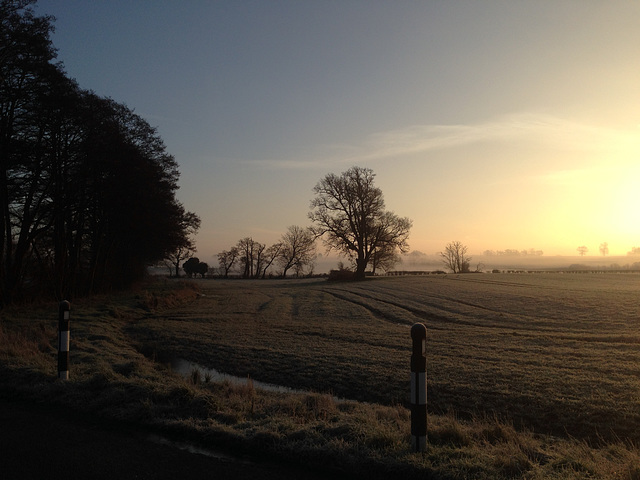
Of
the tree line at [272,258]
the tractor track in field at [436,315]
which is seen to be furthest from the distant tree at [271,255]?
the tractor track in field at [436,315]

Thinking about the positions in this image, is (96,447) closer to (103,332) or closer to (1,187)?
(103,332)

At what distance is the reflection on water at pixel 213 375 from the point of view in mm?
11141

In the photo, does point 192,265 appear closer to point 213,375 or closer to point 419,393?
point 213,375

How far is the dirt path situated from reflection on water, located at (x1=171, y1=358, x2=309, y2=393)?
524cm

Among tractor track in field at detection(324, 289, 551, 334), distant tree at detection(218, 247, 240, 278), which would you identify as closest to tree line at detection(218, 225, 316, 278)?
distant tree at detection(218, 247, 240, 278)

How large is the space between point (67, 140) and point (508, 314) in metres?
26.0

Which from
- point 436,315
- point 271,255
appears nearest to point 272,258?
point 271,255

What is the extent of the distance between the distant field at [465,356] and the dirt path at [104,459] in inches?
227

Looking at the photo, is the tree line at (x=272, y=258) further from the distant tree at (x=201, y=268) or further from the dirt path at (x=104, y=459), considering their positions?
the dirt path at (x=104, y=459)

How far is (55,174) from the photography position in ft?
78.0

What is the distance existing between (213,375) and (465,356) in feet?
24.8

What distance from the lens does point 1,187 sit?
20.3m

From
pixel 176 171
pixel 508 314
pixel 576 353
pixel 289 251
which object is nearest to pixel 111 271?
pixel 176 171

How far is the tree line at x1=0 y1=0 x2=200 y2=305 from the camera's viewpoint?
1969 cm
